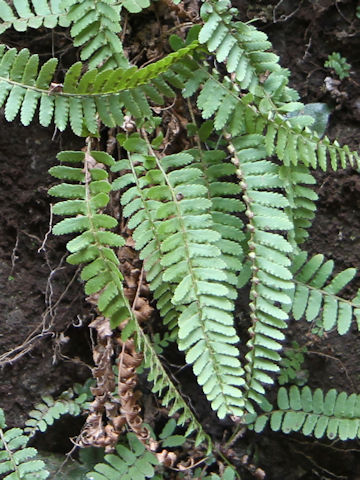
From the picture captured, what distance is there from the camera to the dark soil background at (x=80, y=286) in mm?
2084

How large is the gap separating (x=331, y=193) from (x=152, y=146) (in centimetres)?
75

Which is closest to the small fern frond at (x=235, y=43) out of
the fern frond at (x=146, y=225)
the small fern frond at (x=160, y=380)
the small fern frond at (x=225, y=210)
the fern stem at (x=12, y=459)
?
the small fern frond at (x=225, y=210)

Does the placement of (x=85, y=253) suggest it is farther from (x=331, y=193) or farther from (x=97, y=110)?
(x=331, y=193)

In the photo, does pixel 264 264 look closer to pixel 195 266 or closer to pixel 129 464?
pixel 195 266

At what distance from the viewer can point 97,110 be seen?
169cm

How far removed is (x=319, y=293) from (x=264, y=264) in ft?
0.87

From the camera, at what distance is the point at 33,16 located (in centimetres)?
187

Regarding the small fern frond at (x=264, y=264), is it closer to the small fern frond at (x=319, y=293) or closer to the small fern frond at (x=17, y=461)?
the small fern frond at (x=319, y=293)

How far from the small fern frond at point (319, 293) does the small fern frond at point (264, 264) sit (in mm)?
122

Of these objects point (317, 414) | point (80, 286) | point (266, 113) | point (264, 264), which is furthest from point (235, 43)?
point (317, 414)

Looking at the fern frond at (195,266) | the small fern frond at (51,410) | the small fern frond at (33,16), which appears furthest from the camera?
the small fern frond at (51,410)

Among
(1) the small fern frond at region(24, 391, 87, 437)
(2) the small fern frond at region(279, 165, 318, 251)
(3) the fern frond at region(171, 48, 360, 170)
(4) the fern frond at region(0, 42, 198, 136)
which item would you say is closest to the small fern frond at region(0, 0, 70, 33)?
(4) the fern frond at region(0, 42, 198, 136)

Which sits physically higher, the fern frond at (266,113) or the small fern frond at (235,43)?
the small fern frond at (235,43)

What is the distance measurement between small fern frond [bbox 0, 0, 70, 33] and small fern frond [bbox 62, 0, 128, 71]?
0.09 metres
